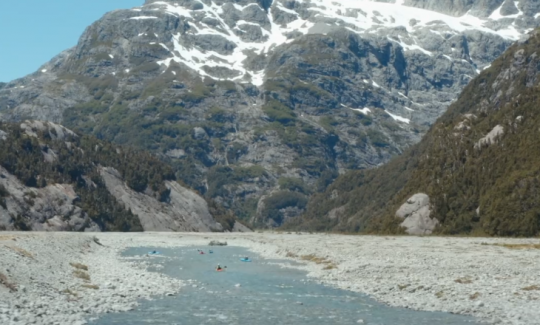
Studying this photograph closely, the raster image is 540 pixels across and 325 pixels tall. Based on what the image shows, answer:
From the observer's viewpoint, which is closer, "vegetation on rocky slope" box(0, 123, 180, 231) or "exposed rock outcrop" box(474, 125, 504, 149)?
"exposed rock outcrop" box(474, 125, 504, 149)

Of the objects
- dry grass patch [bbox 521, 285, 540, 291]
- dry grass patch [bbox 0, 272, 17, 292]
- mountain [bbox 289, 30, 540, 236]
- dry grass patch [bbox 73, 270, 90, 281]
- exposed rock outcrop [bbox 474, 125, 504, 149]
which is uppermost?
exposed rock outcrop [bbox 474, 125, 504, 149]

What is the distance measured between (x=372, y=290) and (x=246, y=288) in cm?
1063

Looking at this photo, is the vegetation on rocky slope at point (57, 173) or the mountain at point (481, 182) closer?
the mountain at point (481, 182)

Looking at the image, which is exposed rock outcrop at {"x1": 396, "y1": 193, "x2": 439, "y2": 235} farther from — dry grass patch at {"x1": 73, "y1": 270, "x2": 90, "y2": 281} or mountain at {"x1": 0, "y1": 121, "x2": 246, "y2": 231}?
dry grass patch at {"x1": 73, "y1": 270, "x2": 90, "y2": 281}

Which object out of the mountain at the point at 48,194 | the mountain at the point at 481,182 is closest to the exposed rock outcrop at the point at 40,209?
the mountain at the point at 48,194

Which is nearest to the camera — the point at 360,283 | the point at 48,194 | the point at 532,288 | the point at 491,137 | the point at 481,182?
the point at 532,288

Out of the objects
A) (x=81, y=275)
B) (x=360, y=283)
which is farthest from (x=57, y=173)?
(x=360, y=283)

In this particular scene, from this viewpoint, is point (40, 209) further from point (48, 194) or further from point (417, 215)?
point (417, 215)

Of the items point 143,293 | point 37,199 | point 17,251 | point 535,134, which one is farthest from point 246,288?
point 37,199

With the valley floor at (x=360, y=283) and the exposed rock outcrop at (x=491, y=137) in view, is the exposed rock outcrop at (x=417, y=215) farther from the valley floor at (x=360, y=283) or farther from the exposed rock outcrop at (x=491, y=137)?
the valley floor at (x=360, y=283)

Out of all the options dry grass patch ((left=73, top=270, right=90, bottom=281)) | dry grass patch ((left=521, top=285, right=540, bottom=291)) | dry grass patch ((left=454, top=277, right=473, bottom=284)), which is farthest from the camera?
dry grass patch ((left=73, top=270, right=90, bottom=281))

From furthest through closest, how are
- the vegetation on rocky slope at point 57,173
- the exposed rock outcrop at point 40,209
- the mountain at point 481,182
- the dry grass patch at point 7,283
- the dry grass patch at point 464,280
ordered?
the vegetation on rocky slope at point 57,173 < the exposed rock outcrop at point 40,209 < the mountain at point 481,182 < the dry grass patch at point 464,280 < the dry grass patch at point 7,283

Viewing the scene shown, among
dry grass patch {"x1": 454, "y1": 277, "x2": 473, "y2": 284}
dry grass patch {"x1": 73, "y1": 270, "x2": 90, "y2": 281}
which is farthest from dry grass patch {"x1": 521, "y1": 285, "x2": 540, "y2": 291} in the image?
dry grass patch {"x1": 73, "y1": 270, "x2": 90, "y2": 281}

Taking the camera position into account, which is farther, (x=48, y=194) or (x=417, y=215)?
(x=48, y=194)
